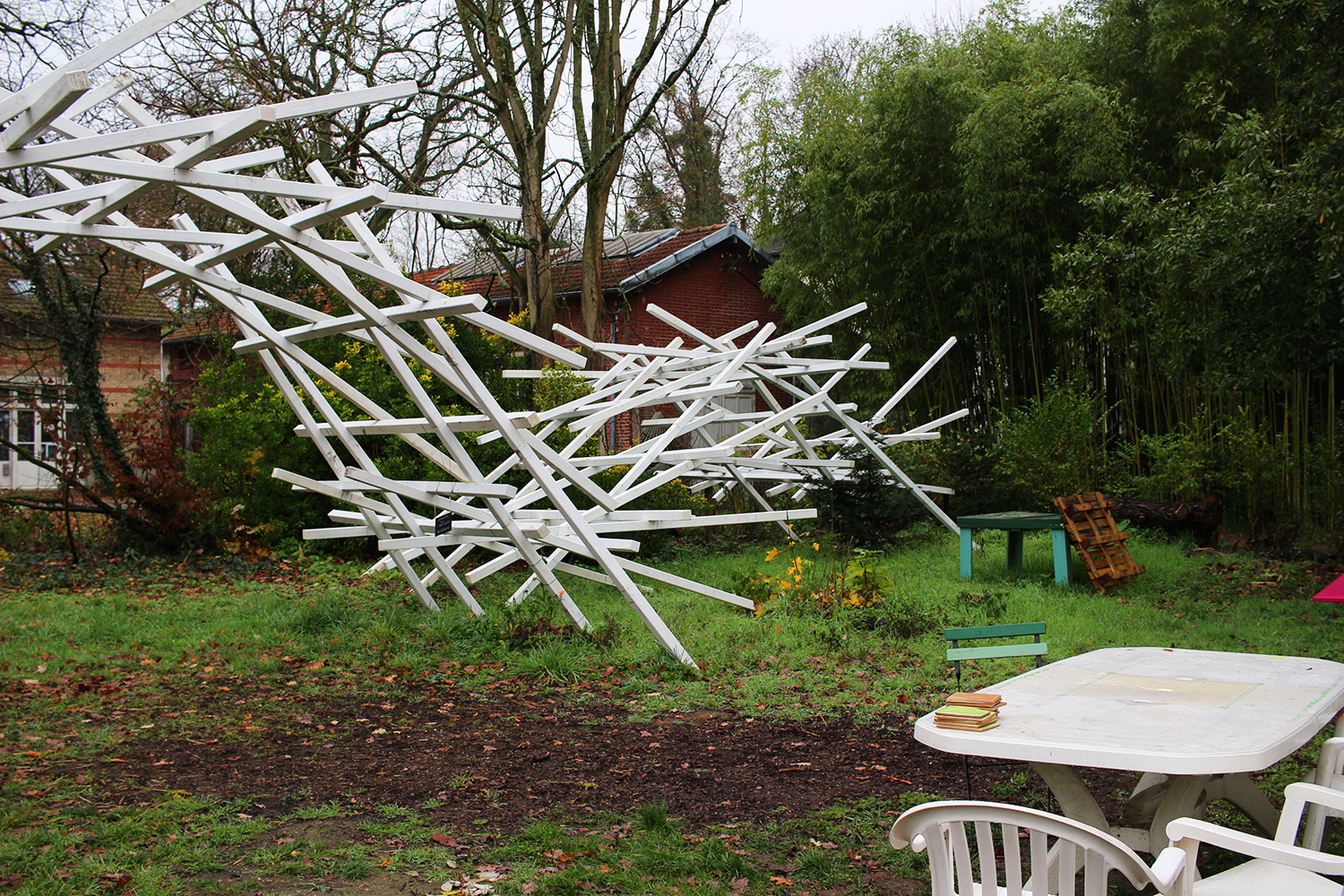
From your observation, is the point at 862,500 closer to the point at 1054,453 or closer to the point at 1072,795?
the point at 1054,453

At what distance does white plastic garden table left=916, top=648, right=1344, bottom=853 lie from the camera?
245 centimetres

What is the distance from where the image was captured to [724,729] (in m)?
4.91

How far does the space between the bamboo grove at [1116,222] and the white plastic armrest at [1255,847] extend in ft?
→ 18.5

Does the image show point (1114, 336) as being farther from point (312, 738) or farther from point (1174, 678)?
point (312, 738)

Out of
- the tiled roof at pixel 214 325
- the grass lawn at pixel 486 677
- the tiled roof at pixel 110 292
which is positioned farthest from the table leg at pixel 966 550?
the tiled roof at pixel 214 325

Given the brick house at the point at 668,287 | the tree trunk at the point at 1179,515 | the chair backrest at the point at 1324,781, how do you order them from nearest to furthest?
the chair backrest at the point at 1324,781 → the tree trunk at the point at 1179,515 → the brick house at the point at 668,287

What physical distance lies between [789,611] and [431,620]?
8.41ft

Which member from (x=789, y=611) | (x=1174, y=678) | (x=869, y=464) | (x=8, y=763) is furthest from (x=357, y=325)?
(x=869, y=464)

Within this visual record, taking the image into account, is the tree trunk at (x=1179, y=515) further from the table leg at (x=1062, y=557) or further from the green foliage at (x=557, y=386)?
the green foliage at (x=557, y=386)

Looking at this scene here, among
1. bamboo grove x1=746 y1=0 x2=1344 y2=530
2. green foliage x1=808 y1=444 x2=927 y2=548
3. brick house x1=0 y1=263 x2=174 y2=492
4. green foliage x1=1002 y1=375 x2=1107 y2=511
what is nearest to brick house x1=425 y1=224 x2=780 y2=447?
bamboo grove x1=746 y1=0 x2=1344 y2=530

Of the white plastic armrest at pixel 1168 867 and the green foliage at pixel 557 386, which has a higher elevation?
the green foliage at pixel 557 386

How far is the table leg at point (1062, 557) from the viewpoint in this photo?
27.0ft

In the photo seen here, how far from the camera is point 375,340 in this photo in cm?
568

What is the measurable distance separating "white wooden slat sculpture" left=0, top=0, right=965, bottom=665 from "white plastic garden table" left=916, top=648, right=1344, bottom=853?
290cm
